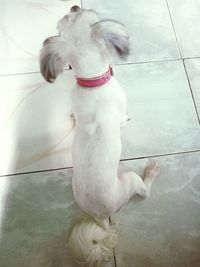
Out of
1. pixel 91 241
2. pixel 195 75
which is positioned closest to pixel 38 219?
pixel 91 241

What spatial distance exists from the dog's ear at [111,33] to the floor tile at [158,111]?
0.52m

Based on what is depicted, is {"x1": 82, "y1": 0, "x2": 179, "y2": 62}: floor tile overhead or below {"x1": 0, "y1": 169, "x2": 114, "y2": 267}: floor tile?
overhead

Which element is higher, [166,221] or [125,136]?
[125,136]

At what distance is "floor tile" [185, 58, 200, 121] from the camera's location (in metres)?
1.57

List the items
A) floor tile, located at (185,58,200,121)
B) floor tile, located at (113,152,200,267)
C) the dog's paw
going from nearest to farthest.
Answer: floor tile, located at (113,152,200,267)
the dog's paw
floor tile, located at (185,58,200,121)

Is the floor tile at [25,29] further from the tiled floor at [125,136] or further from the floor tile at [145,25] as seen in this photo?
the floor tile at [145,25]

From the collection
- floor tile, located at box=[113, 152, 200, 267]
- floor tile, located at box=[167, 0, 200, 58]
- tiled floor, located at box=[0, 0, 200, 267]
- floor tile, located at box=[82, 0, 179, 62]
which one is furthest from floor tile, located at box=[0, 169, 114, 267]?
floor tile, located at box=[167, 0, 200, 58]

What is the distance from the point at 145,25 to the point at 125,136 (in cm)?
58

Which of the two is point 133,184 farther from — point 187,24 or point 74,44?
point 187,24

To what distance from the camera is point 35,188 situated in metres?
1.40

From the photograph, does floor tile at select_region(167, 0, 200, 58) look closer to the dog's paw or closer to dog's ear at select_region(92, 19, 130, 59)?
the dog's paw

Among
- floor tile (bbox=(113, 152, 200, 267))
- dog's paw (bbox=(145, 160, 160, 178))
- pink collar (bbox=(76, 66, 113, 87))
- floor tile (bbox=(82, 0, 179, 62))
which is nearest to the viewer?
pink collar (bbox=(76, 66, 113, 87))

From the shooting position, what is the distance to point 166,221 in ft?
4.35

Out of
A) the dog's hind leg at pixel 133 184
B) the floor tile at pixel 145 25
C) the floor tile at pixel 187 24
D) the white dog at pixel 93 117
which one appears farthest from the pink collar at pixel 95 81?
the floor tile at pixel 187 24
